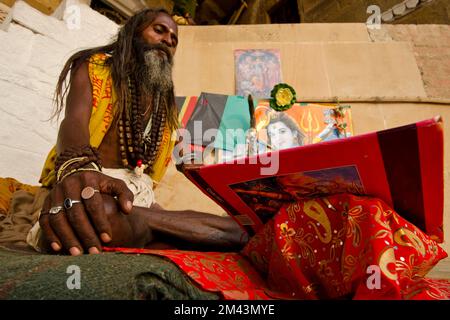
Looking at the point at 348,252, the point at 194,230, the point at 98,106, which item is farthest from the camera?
the point at 98,106

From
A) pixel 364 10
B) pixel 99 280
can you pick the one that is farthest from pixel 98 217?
pixel 364 10

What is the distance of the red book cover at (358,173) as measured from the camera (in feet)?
1.39

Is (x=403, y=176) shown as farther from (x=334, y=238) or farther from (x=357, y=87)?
(x=357, y=87)

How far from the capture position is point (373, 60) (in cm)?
267

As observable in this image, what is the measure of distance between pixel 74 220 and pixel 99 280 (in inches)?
Result: 8.1

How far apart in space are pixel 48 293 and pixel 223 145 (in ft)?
6.40

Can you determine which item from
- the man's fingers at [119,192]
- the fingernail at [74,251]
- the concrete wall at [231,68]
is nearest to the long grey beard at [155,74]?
the man's fingers at [119,192]

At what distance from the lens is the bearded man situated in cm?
56

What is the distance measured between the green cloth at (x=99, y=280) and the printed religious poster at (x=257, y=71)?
2.28m

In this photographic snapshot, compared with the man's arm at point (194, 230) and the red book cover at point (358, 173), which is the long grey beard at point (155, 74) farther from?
the red book cover at point (358, 173)

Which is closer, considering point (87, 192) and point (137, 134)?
point (87, 192)

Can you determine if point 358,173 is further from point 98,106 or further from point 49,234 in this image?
point 98,106

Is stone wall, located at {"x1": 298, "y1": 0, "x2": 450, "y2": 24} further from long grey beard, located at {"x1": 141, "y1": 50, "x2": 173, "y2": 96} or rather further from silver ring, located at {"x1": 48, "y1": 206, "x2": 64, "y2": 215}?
silver ring, located at {"x1": 48, "y1": 206, "x2": 64, "y2": 215}

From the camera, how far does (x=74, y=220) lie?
0.54 meters
